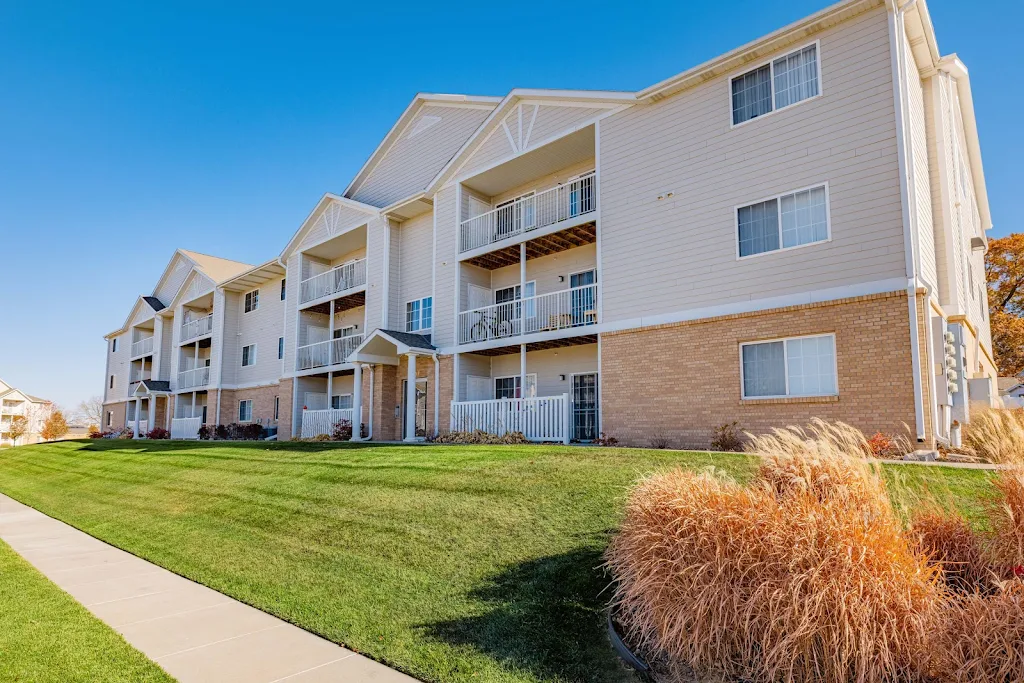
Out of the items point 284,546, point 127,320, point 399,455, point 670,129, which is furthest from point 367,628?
point 127,320

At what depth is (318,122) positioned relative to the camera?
23.3 metres

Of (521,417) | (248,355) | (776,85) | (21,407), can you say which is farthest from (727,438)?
(21,407)

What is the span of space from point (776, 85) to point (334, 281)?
1976 centimetres

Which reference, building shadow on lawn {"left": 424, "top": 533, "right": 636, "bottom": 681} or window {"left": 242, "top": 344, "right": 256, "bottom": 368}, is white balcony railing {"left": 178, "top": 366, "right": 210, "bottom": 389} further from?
building shadow on lawn {"left": 424, "top": 533, "right": 636, "bottom": 681}

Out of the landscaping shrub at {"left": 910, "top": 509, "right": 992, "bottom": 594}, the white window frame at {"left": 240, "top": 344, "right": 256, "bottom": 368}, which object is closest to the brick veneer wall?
the landscaping shrub at {"left": 910, "top": 509, "right": 992, "bottom": 594}

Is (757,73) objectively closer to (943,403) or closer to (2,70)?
(943,403)

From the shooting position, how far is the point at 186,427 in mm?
36438

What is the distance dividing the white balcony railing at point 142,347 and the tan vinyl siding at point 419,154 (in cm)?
2600

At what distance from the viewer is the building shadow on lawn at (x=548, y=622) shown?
15.2ft

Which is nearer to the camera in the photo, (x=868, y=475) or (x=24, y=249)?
(x=868, y=475)

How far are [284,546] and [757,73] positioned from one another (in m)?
13.6

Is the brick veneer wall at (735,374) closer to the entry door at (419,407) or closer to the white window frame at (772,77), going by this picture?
the white window frame at (772,77)

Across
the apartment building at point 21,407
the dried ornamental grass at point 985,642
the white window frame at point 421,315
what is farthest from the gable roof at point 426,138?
the apartment building at point 21,407

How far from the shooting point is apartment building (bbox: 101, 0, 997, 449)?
12.0 metres
